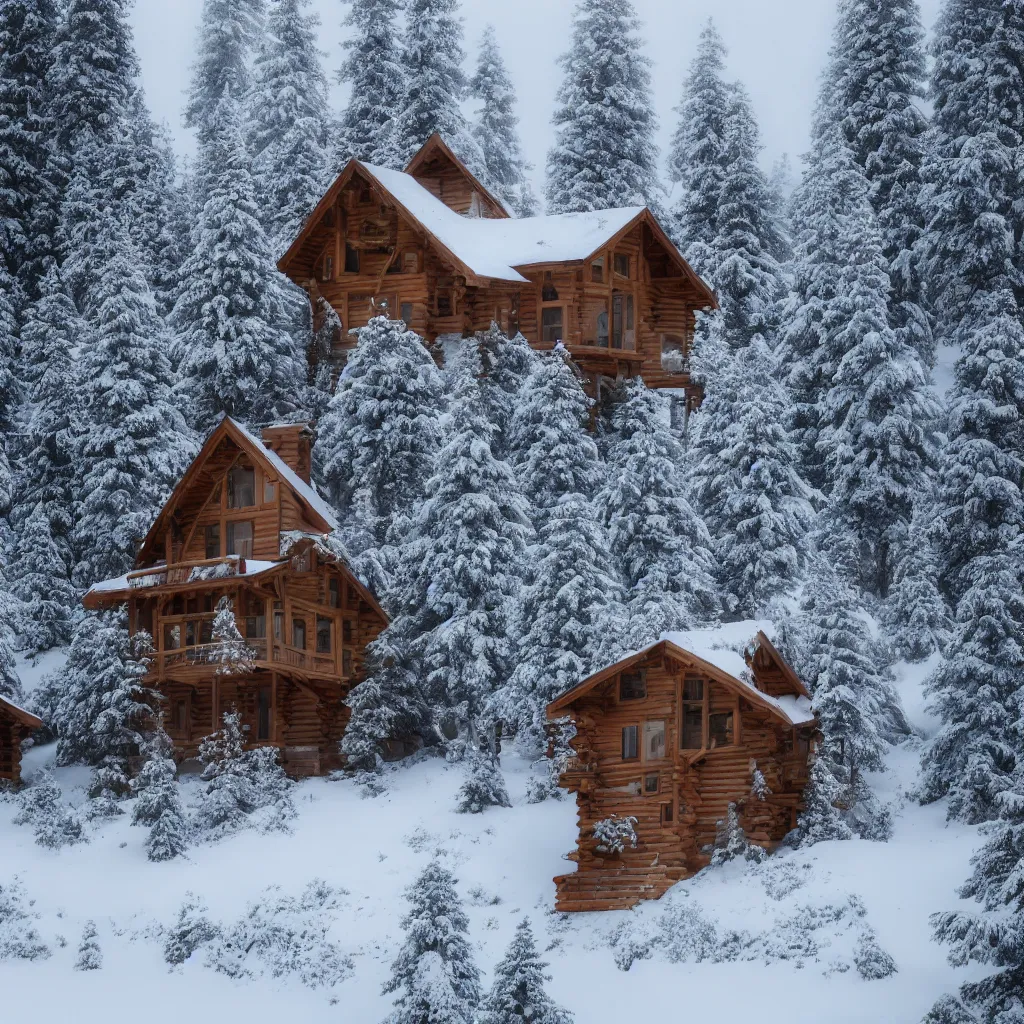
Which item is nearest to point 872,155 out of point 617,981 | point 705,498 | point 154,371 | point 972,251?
point 972,251

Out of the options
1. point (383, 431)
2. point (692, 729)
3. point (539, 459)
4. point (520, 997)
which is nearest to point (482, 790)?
point (692, 729)

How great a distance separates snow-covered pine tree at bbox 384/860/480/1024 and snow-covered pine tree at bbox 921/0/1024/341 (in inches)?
1369

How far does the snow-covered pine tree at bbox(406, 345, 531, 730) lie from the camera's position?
172ft

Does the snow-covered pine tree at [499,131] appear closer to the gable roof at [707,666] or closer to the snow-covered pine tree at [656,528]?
the snow-covered pine tree at [656,528]

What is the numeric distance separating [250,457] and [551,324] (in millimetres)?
16041

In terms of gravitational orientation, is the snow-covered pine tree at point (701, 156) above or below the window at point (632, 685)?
above

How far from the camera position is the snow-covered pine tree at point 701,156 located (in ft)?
254

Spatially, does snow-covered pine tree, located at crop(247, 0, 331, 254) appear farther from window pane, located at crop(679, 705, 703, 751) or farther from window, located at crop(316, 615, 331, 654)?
window pane, located at crop(679, 705, 703, 751)

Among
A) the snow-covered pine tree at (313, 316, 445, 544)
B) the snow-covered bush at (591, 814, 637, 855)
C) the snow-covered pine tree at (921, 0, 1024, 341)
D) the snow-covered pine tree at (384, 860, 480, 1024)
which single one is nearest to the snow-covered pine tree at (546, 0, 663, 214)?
the snow-covered pine tree at (921, 0, 1024, 341)

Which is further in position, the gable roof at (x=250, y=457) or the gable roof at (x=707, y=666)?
the gable roof at (x=250, y=457)

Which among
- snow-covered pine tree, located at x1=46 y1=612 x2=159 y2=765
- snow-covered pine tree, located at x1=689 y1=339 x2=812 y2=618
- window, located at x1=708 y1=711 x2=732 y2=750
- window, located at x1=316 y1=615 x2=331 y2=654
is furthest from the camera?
window, located at x1=316 y1=615 x2=331 y2=654

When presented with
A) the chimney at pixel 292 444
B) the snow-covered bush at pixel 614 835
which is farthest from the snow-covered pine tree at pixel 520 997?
the chimney at pixel 292 444

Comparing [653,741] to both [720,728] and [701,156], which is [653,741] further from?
[701,156]

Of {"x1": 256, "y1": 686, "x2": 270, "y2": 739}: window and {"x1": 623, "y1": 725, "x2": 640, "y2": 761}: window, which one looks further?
{"x1": 256, "y1": 686, "x2": 270, "y2": 739}: window
